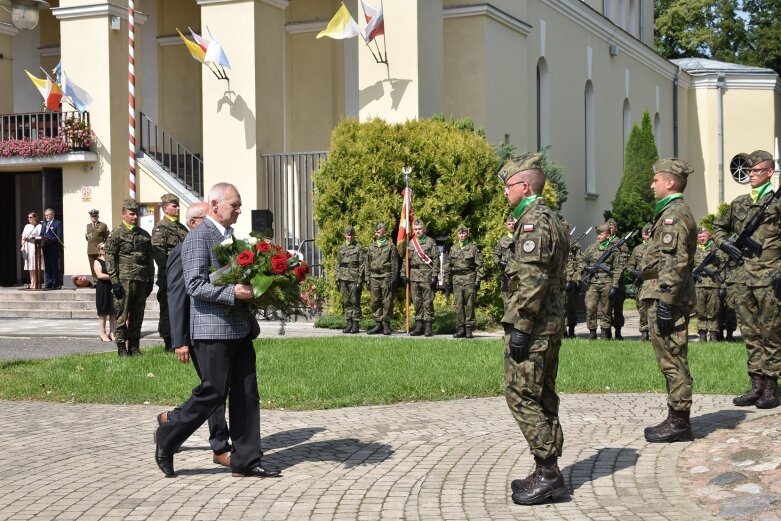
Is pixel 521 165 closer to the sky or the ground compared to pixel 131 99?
closer to the ground

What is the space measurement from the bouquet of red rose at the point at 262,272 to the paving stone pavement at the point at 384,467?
1192mm

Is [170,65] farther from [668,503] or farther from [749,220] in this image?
[668,503]

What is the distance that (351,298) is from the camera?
61.4 ft

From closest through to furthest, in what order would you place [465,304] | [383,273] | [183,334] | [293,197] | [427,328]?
1. [183,334]
2. [465,304]
3. [427,328]
4. [383,273]
5. [293,197]

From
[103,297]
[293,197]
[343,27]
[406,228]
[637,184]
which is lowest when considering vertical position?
[103,297]

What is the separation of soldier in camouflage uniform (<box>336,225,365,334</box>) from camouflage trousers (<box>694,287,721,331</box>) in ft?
18.2

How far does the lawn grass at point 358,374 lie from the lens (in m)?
10.7

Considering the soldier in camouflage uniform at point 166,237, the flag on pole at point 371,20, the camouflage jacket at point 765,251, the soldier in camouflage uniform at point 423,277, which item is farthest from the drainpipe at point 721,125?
the camouflage jacket at point 765,251

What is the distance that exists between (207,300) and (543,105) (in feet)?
80.9

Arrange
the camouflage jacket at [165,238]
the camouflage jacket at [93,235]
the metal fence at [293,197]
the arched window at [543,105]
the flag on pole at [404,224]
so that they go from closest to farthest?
1. the camouflage jacket at [165,238]
2. the flag on pole at [404,224]
3. the camouflage jacket at [93,235]
4. the metal fence at [293,197]
5. the arched window at [543,105]

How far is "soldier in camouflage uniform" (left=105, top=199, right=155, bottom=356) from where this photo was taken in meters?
13.6

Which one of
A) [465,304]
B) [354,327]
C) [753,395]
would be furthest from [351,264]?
[753,395]

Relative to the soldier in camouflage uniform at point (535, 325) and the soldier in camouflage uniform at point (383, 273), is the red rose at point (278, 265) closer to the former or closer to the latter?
the soldier in camouflage uniform at point (535, 325)

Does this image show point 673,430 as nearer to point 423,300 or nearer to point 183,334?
point 183,334
